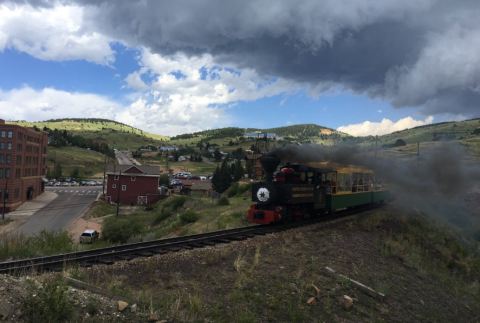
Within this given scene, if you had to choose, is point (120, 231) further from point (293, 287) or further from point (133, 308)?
point (133, 308)

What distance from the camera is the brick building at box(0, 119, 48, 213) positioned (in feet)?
185

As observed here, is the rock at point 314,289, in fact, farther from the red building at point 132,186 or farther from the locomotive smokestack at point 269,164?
the red building at point 132,186

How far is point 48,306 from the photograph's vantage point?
590 centimetres

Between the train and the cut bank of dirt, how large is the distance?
7.44 feet

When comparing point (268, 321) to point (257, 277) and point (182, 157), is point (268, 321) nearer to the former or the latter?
point (257, 277)

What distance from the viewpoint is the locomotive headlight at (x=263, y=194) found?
57.7ft

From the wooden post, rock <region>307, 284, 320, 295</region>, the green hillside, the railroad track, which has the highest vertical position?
the green hillside

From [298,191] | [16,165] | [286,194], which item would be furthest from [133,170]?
[286,194]

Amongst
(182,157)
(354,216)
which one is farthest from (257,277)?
(182,157)

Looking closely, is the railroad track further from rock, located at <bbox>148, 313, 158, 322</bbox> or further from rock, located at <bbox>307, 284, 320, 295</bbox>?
rock, located at <bbox>307, 284, 320, 295</bbox>

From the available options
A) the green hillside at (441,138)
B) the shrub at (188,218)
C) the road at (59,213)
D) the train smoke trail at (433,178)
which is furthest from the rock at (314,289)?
the road at (59,213)

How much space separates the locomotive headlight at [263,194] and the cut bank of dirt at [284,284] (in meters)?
2.45

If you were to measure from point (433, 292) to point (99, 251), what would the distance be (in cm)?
1240

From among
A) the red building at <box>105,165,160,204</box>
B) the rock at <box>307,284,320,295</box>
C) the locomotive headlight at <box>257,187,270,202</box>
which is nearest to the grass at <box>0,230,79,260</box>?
the rock at <box>307,284,320,295</box>
